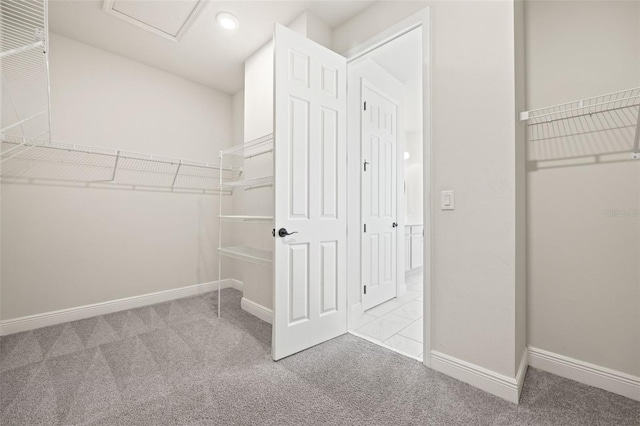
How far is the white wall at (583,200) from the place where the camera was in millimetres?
1535

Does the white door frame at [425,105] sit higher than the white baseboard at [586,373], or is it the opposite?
the white door frame at [425,105]

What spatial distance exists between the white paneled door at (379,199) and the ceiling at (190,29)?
0.92m

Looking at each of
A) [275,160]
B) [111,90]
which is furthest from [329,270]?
[111,90]

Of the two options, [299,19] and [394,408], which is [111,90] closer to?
[299,19]

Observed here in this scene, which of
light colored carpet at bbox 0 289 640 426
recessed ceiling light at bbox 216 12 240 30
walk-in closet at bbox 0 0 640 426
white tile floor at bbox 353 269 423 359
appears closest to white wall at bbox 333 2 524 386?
walk-in closet at bbox 0 0 640 426

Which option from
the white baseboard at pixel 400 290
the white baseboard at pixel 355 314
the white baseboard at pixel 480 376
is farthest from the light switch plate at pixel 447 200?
the white baseboard at pixel 400 290

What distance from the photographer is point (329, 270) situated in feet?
7.32

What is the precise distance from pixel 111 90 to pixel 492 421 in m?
4.20

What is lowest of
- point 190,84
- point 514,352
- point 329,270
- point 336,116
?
point 514,352

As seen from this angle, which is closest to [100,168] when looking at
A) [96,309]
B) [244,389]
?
[96,309]

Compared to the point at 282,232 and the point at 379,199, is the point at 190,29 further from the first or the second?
the point at 379,199

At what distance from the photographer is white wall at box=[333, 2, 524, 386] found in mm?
1521

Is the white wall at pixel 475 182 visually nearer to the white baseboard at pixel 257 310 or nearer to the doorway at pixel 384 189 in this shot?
the doorway at pixel 384 189

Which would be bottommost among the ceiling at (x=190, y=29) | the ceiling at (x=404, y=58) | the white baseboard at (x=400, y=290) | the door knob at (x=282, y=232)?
the white baseboard at (x=400, y=290)
